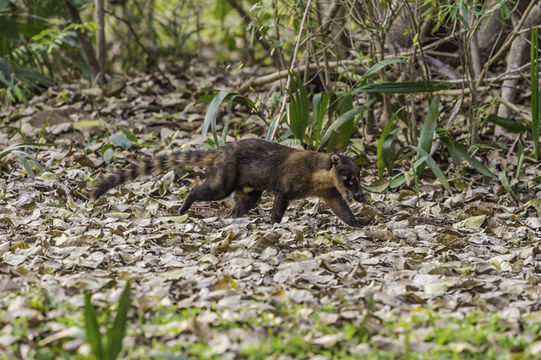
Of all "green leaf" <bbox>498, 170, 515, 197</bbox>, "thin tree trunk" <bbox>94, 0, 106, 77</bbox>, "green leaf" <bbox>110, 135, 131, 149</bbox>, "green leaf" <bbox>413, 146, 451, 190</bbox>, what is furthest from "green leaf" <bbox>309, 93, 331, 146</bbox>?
"thin tree trunk" <bbox>94, 0, 106, 77</bbox>

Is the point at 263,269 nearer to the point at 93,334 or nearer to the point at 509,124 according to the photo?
the point at 93,334

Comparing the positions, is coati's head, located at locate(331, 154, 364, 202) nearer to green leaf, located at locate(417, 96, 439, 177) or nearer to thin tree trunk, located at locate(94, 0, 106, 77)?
green leaf, located at locate(417, 96, 439, 177)

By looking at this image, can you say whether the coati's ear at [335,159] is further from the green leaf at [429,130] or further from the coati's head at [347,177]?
the green leaf at [429,130]

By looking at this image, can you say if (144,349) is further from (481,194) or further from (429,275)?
(481,194)

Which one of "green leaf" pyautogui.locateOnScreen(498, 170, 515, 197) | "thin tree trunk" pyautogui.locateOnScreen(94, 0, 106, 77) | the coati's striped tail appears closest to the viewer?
the coati's striped tail

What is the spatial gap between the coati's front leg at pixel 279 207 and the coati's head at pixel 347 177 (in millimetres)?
503

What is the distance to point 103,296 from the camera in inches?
160

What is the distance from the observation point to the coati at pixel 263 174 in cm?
650

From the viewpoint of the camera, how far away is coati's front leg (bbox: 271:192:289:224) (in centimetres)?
640

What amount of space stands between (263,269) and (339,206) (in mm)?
2004

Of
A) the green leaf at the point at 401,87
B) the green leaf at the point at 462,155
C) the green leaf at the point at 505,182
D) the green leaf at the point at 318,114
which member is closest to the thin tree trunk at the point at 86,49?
the green leaf at the point at 318,114

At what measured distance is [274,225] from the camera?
6211mm

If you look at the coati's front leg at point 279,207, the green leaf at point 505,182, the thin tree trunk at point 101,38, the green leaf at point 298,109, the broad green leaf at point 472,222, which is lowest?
the broad green leaf at point 472,222

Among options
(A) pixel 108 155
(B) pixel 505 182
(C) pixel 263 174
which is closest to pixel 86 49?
(A) pixel 108 155
